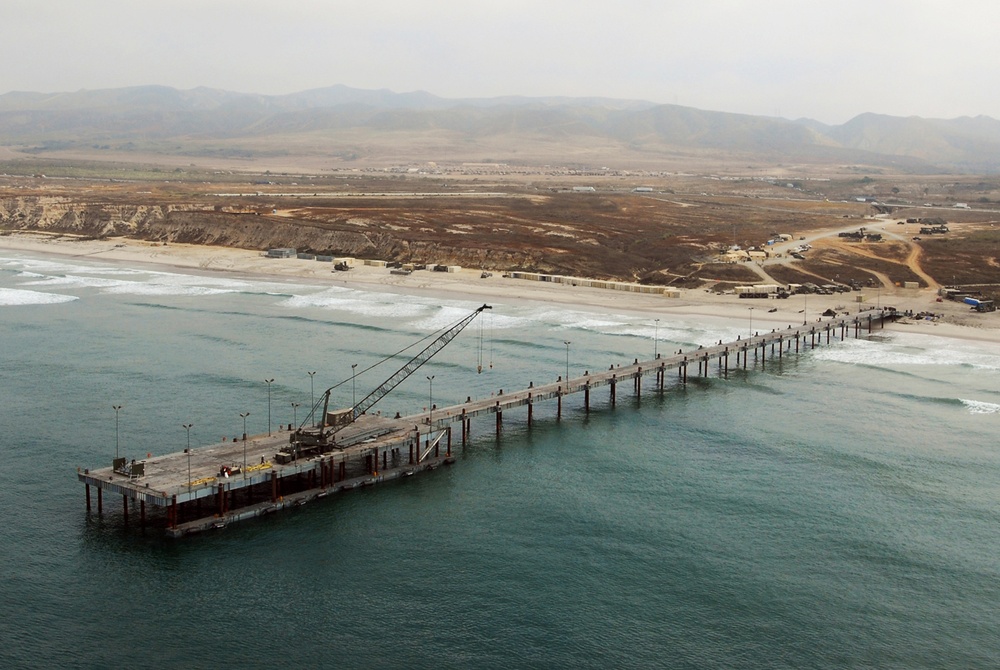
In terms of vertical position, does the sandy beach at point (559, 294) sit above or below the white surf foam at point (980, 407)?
above

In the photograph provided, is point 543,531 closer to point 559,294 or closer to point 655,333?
point 655,333

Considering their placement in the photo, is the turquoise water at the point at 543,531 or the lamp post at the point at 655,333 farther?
the lamp post at the point at 655,333

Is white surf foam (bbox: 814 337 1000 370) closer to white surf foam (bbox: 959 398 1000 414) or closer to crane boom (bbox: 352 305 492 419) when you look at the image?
white surf foam (bbox: 959 398 1000 414)

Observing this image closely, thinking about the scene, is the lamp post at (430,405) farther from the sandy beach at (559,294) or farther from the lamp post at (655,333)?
the sandy beach at (559,294)

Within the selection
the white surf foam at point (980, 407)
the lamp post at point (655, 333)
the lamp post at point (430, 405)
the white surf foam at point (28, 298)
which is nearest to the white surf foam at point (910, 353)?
the white surf foam at point (980, 407)

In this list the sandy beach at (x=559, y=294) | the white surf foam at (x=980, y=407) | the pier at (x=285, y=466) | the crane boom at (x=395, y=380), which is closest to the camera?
the pier at (x=285, y=466)

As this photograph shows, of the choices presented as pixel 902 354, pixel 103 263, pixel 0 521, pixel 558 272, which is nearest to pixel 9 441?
pixel 0 521
